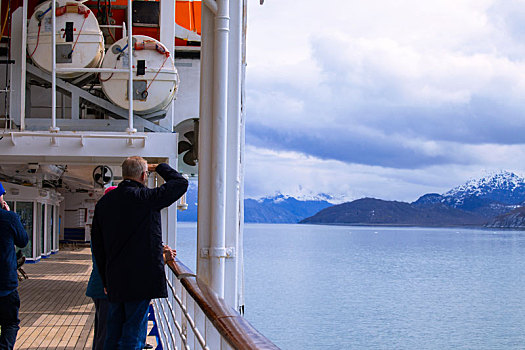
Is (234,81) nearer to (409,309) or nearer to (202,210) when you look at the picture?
(202,210)

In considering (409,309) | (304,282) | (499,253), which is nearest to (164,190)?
(409,309)

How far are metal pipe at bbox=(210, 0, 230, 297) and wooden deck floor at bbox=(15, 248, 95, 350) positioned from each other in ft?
9.32

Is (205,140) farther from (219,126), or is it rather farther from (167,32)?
(167,32)

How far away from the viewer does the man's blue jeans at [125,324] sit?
280cm

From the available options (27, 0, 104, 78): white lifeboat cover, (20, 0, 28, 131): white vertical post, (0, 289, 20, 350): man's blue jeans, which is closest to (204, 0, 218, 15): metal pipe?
(0, 289, 20, 350): man's blue jeans

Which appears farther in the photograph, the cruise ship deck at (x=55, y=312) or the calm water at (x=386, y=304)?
the calm water at (x=386, y=304)

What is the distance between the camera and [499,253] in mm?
88562

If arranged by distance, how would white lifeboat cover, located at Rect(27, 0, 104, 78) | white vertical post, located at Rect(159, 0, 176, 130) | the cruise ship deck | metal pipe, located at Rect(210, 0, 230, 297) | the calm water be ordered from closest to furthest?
metal pipe, located at Rect(210, 0, 230, 297) → the cruise ship deck → white lifeboat cover, located at Rect(27, 0, 104, 78) → white vertical post, located at Rect(159, 0, 176, 130) → the calm water

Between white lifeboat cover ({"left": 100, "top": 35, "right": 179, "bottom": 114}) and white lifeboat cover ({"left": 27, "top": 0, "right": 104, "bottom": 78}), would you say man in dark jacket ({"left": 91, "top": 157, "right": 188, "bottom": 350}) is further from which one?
white lifeboat cover ({"left": 27, "top": 0, "right": 104, "bottom": 78})

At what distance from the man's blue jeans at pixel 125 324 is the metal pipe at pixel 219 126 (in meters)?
0.47

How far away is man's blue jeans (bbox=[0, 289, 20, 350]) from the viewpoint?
141 inches

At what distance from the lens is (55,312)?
7.93m

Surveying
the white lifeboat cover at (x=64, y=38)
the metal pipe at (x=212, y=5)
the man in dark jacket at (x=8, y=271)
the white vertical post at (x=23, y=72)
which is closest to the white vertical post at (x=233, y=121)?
the metal pipe at (x=212, y=5)

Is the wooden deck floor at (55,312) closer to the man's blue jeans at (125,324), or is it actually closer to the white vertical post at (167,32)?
the white vertical post at (167,32)
